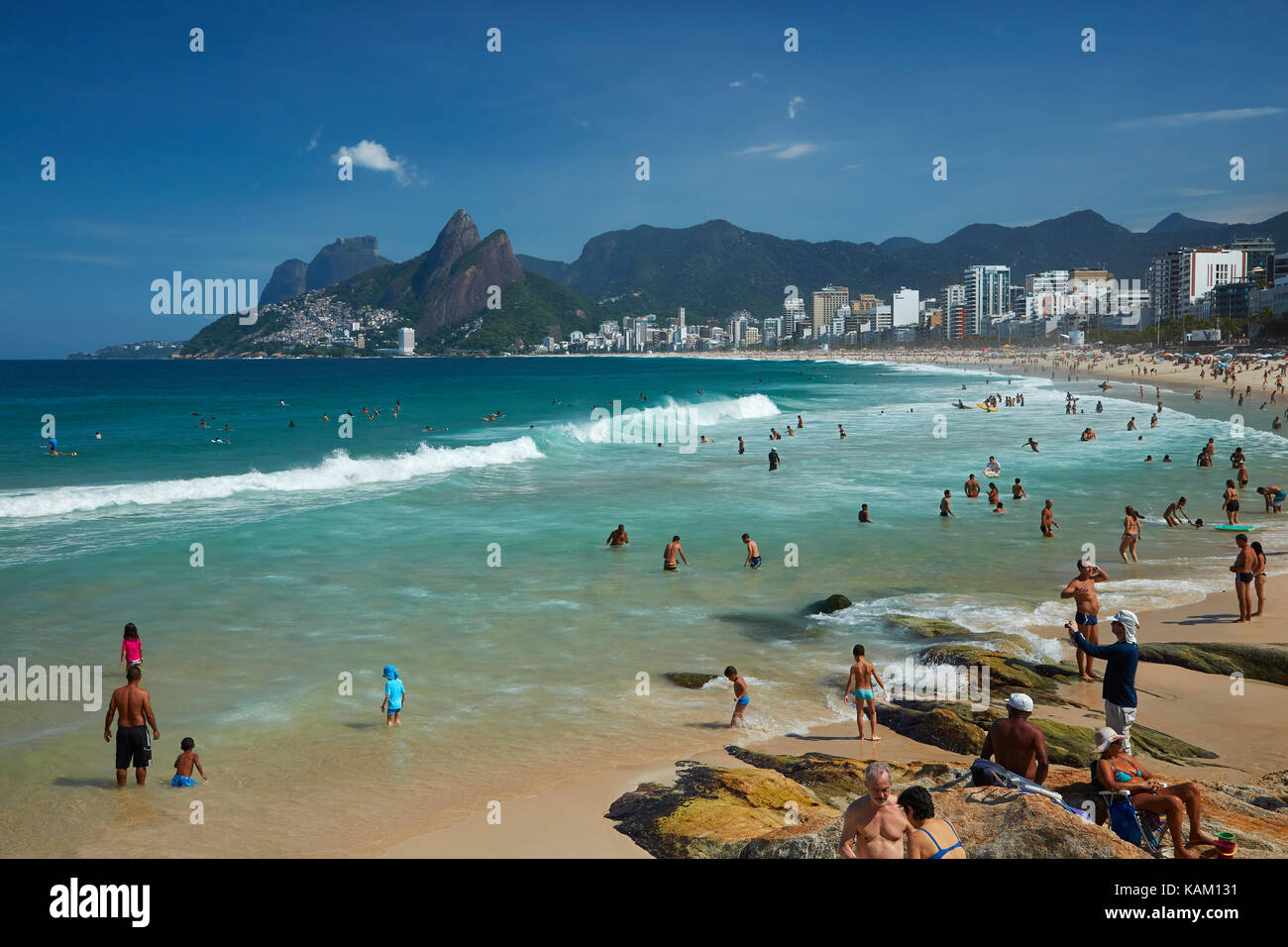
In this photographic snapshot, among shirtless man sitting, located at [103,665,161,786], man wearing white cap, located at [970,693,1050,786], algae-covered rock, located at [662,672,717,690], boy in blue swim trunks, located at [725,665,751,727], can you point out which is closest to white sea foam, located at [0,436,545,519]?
shirtless man sitting, located at [103,665,161,786]

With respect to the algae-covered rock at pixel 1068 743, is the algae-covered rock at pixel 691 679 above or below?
below

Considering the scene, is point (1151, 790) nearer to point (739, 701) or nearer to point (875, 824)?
point (875, 824)

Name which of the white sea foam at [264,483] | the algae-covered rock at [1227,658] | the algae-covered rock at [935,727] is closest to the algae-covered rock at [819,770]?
the algae-covered rock at [935,727]

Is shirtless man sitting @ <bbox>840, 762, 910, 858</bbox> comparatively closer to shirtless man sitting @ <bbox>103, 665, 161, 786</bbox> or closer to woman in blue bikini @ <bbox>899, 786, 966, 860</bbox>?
woman in blue bikini @ <bbox>899, 786, 966, 860</bbox>

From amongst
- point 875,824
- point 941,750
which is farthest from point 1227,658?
point 875,824

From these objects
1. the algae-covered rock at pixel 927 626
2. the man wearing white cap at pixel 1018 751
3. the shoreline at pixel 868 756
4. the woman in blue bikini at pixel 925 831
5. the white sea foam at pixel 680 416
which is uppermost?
the white sea foam at pixel 680 416

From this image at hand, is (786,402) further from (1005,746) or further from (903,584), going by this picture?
(1005,746)

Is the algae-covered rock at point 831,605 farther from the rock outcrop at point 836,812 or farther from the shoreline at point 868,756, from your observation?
the rock outcrop at point 836,812
